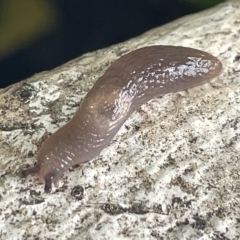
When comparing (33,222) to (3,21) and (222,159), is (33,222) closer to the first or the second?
(222,159)

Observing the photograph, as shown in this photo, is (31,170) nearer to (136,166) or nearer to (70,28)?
(136,166)

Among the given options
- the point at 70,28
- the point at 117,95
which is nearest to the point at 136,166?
the point at 117,95

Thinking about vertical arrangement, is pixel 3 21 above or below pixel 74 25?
above

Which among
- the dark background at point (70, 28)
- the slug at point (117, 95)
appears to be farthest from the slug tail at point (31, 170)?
the dark background at point (70, 28)

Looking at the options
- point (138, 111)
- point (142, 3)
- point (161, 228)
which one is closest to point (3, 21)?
point (142, 3)

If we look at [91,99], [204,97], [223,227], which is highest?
[91,99]

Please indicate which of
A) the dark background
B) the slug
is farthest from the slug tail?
the dark background

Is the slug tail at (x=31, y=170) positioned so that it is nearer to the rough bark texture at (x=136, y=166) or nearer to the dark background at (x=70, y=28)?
the rough bark texture at (x=136, y=166)
